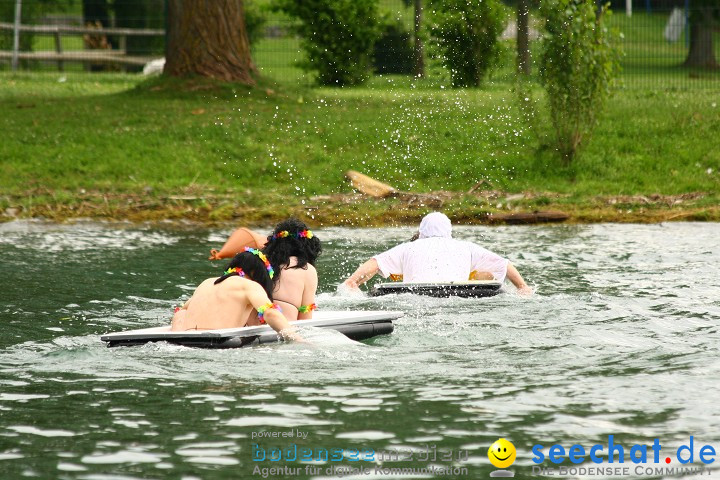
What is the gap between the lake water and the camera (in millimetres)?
6777

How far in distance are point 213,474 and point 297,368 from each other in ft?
7.67

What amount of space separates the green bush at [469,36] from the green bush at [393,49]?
4367 mm

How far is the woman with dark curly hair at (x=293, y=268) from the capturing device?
32.1 feet

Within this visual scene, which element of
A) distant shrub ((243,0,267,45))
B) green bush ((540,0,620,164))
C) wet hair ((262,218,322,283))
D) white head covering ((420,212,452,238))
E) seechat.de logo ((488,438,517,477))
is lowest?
seechat.de logo ((488,438,517,477))

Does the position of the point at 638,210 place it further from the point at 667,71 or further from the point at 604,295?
the point at 667,71

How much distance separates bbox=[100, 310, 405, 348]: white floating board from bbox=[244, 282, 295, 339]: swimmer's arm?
14 centimetres

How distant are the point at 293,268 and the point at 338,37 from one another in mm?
20126

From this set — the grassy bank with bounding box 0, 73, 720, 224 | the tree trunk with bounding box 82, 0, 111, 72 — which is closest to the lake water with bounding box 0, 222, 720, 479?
the grassy bank with bounding box 0, 73, 720, 224

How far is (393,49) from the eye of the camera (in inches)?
1208

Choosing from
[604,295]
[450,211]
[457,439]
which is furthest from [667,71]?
[457,439]

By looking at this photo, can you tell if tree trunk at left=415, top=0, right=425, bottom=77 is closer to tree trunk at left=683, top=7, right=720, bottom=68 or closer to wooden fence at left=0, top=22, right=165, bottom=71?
wooden fence at left=0, top=22, right=165, bottom=71

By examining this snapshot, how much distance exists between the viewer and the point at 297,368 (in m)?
8.63

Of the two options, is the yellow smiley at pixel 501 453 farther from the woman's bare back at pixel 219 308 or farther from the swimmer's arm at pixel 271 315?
the woman's bare back at pixel 219 308

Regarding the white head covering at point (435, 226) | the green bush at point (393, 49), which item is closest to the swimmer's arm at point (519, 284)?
the white head covering at point (435, 226)
